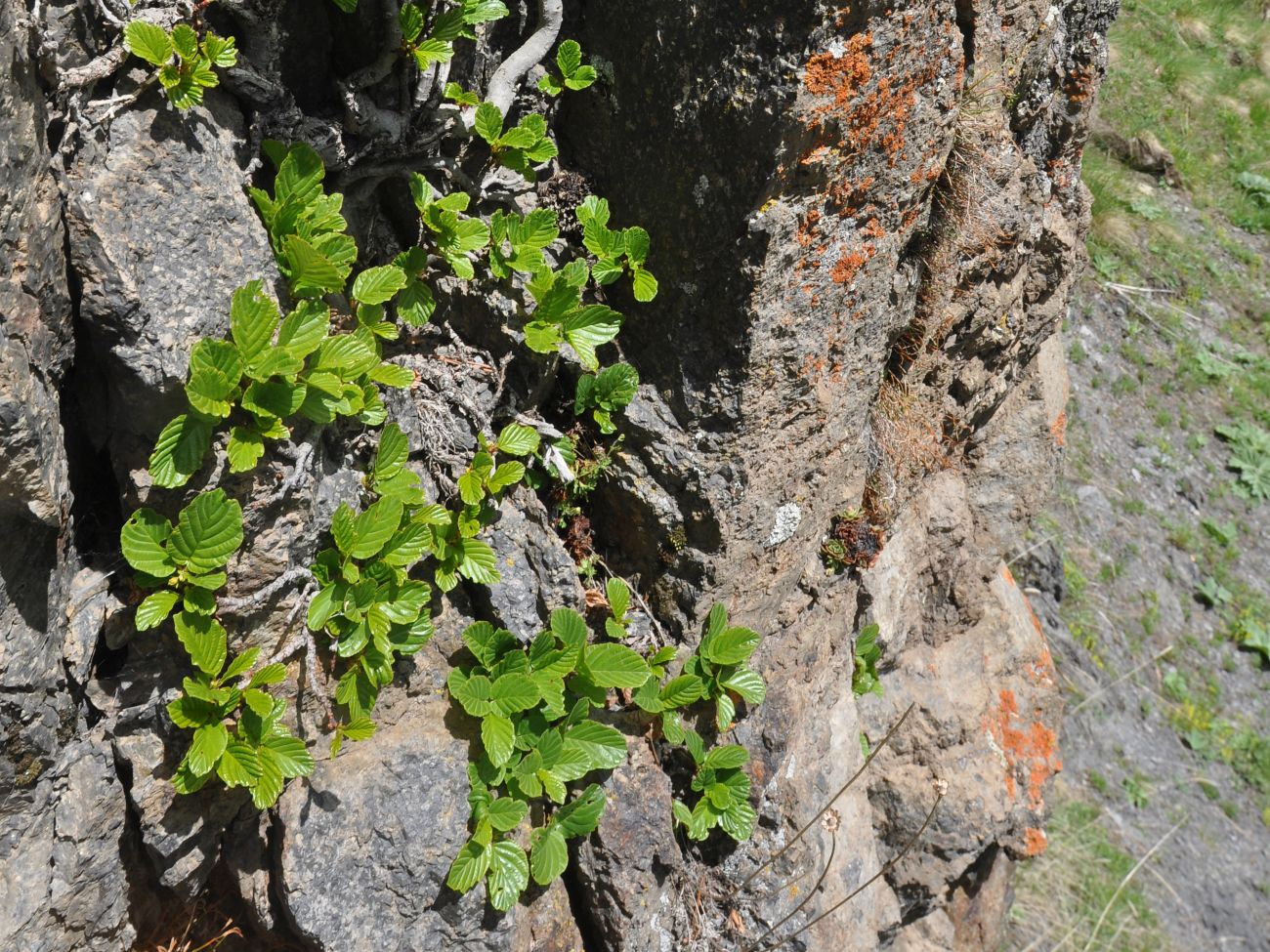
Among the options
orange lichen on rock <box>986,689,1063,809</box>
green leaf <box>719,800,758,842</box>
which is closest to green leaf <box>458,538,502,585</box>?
green leaf <box>719,800,758,842</box>

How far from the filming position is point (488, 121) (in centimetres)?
304

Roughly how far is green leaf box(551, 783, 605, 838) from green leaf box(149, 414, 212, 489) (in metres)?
1.66

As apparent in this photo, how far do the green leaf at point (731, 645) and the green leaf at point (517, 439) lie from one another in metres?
0.99

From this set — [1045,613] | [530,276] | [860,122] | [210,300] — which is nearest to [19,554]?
[210,300]

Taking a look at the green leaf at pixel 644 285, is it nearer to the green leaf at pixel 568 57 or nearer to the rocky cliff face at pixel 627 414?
the rocky cliff face at pixel 627 414

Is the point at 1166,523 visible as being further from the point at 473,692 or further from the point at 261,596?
the point at 261,596

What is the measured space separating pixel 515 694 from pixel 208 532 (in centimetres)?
110

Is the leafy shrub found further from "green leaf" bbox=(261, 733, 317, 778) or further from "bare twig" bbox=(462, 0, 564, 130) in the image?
"green leaf" bbox=(261, 733, 317, 778)

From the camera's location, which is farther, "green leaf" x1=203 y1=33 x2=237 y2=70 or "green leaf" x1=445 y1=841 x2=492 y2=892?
"green leaf" x1=445 y1=841 x2=492 y2=892

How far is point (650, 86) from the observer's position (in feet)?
10.3

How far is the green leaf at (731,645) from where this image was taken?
136 inches

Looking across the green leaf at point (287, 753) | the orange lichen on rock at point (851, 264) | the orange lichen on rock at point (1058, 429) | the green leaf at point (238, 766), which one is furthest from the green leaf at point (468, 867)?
the orange lichen on rock at point (1058, 429)

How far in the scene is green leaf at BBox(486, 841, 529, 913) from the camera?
9.98 ft

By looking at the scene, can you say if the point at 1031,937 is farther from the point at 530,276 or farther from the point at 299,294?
the point at 299,294
